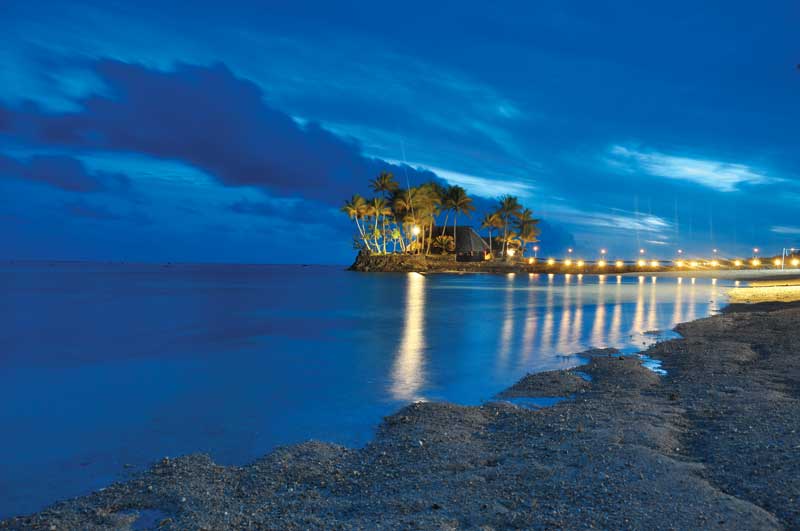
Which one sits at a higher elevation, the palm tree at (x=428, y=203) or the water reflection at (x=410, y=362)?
the palm tree at (x=428, y=203)

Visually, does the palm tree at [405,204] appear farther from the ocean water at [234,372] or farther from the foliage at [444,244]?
the ocean water at [234,372]

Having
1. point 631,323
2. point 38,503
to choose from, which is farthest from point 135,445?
point 631,323

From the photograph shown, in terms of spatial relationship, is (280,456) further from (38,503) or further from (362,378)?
(362,378)

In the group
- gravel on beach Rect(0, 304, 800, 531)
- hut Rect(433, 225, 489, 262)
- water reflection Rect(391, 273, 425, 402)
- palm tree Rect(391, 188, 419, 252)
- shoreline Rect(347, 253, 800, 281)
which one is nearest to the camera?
gravel on beach Rect(0, 304, 800, 531)

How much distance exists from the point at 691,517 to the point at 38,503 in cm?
795

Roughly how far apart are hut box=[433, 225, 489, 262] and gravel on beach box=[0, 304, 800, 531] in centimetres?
10521

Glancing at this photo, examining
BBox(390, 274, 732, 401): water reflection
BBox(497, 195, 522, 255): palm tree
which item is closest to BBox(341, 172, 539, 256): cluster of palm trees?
BBox(497, 195, 522, 255): palm tree

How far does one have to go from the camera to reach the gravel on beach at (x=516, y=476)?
5.58 meters

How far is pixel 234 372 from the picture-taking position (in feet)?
55.3

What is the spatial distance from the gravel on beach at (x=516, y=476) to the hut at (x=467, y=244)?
105 meters

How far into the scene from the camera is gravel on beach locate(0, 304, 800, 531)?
5.58 meters

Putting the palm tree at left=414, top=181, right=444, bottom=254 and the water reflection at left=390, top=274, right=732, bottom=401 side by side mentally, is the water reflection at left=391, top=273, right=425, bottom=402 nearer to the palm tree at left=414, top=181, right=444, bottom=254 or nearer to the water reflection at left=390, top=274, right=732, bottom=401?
the water reflection at left=390, top=274, right=732, bottom=401

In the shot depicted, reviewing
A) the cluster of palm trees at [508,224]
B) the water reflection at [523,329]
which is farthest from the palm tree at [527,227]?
the water reflection at [523,329]

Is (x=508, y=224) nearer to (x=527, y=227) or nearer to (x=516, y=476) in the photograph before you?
(x=527, y=227)
